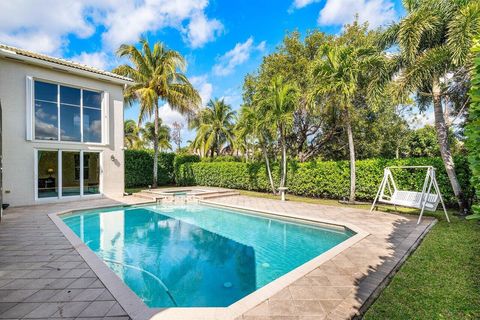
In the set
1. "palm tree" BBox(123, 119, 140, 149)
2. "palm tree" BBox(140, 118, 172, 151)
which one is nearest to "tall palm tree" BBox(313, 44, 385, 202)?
"palm tree" BBox(140, 118, 172, 151)

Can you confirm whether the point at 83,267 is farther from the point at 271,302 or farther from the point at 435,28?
the point at 435,28

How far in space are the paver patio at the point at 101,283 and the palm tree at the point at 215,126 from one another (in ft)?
70.4

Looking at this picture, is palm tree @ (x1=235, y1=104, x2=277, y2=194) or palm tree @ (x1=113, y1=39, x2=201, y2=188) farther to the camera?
palm tree @ (x1=113, y1=39, x2=201, y2=188)

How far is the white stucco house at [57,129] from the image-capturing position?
11578 mm

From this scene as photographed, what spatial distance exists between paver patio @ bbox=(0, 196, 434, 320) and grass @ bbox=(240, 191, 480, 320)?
237 mm

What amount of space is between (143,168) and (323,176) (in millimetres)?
15608

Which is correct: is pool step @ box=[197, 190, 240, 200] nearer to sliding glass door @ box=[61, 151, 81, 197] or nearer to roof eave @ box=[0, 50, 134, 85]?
sliding glass door @ box=[61, 151, 81, 197]

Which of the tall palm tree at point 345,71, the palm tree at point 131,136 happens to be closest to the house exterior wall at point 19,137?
the tall palm tree at point 345,71

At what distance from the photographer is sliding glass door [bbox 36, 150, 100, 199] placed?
12.6 metres

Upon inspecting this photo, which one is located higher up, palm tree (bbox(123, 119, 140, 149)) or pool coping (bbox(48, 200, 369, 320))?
palm tree (bbox(123, 119, 140, 149))

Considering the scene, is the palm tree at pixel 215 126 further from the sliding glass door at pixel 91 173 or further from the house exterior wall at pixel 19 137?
the house exterior wall at pixel 19 137

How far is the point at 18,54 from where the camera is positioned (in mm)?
11242

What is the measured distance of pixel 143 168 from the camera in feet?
70.6

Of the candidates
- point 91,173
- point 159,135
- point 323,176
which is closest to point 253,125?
point 323,176
